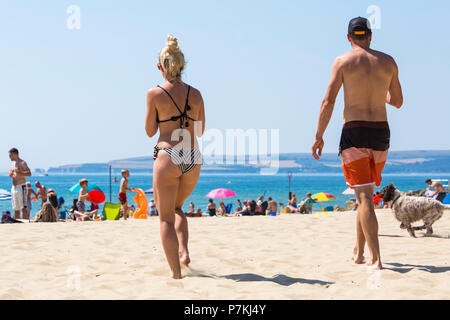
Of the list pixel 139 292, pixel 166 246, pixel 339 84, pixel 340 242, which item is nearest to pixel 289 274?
pixel 166 246

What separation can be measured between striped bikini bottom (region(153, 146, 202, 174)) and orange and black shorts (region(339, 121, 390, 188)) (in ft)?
4.27

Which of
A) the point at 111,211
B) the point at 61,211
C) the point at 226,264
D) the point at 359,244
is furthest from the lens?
the point at 61,211

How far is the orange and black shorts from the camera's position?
14.3ft

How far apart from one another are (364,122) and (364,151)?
0.25 meters

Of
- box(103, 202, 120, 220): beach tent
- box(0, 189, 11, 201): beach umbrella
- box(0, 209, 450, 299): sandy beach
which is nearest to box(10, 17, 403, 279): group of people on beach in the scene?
box(0, 209, 450, 299): sandy beach

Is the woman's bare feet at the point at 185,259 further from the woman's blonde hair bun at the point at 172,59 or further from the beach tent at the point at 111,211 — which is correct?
the beach tent at the point at 111,211

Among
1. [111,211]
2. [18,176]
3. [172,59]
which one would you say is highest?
[172,59]

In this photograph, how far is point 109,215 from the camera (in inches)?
504

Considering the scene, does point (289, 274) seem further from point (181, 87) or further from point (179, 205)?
point (181, 87)

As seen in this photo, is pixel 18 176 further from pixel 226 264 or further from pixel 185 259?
pixel 185 259

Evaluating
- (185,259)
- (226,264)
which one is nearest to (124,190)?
(226,264)

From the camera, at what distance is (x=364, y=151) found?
4.36 m

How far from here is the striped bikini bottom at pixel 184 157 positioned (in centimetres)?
409

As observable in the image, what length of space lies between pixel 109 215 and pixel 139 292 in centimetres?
951
